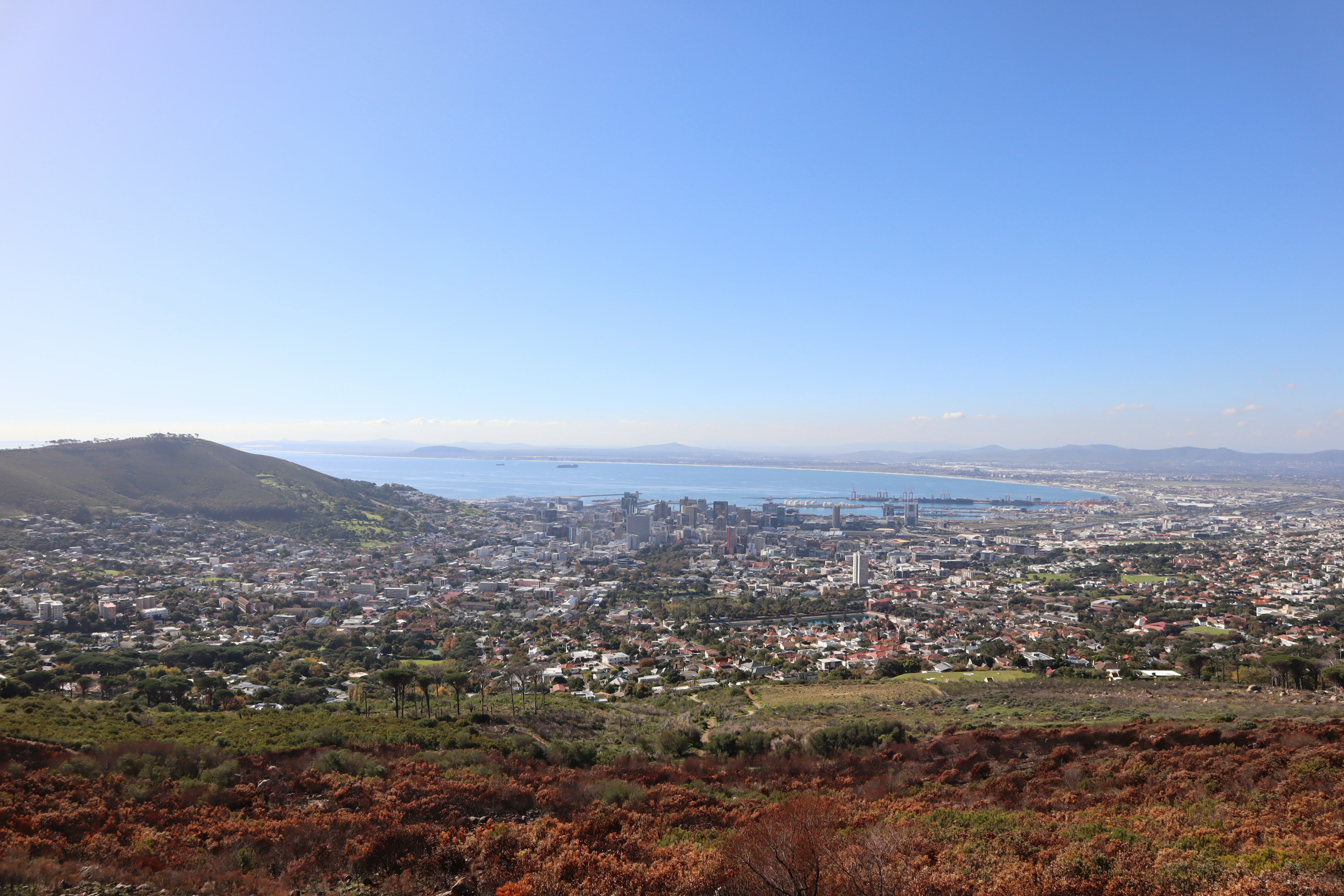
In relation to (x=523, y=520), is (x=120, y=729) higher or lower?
higher

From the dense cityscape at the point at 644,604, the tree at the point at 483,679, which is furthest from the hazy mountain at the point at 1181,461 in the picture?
the tree at the point at 483,679

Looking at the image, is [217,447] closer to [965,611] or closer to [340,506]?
[340,506]

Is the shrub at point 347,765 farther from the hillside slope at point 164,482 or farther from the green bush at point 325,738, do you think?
the hillside slope at point 164,482

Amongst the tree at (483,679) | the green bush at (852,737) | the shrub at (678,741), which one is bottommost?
the tree at (483,679)

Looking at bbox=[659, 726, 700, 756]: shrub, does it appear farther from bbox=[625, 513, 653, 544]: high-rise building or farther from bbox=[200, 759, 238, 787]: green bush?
bbox=[625, 513, 653, 544]: high-rise building

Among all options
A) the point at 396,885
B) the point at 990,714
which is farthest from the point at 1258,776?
the point at 396,885

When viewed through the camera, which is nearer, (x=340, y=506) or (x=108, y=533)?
(x=108, y=533)
